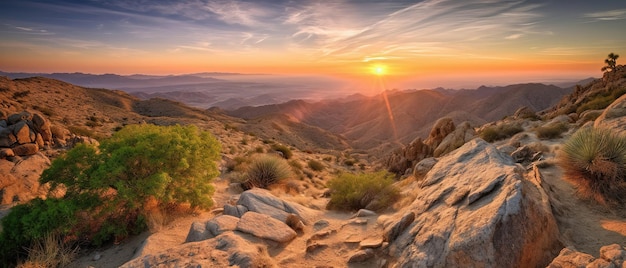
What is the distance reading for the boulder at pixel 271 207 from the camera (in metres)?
9.09

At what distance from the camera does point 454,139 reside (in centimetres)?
1888

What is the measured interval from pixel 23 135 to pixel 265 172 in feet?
34.7

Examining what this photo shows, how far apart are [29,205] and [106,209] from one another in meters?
1.87

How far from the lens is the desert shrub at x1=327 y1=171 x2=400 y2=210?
1058cm

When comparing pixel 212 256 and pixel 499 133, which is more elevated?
pixel 499 133

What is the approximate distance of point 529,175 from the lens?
7.30 metres

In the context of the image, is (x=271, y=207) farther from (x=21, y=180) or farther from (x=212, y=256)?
(x=21, y=180)

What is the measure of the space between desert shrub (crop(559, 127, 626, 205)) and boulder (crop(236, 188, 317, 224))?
7.18 meters

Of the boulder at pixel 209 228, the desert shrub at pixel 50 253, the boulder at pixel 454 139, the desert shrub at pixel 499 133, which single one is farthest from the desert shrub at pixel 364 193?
the desert shrub at pixel 499 133

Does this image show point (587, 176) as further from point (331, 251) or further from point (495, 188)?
point (331, 251)

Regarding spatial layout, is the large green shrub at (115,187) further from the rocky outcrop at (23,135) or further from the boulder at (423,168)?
the boulder at (423,168)

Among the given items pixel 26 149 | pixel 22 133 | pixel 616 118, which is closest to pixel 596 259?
pixel 616 118

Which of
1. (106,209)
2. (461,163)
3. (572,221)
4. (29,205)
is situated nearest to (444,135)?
(461,163)

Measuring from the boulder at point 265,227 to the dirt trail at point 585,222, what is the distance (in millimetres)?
5726
